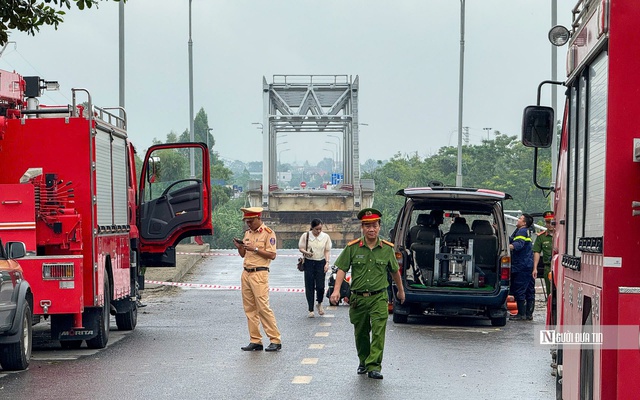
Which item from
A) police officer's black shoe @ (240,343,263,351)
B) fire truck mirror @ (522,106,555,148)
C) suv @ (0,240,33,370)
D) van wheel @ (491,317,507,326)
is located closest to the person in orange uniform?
police officer's black shoe @ (240,343,263,351)

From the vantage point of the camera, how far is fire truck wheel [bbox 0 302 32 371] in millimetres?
12727

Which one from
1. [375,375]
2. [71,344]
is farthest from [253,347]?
[375,375]

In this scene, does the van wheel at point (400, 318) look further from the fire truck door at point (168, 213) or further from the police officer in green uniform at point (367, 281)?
the police officer in green uniform at point (367, 281)

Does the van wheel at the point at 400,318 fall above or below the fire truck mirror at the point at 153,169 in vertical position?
below

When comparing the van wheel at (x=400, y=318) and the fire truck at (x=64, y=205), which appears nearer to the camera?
the fire truck at (x=64, y=205)

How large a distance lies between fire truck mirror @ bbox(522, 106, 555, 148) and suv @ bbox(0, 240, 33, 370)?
5.49m

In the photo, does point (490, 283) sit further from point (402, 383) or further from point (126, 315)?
point (402, 383)

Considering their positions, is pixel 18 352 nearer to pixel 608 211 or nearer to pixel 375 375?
pixel 375 375

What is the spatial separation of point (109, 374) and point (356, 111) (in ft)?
274

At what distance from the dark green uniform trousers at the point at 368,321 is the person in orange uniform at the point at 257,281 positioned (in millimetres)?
2433

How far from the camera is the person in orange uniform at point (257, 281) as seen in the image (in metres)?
14.8

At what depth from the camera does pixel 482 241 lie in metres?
19.2

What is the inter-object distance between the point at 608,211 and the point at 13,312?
8.00 metres

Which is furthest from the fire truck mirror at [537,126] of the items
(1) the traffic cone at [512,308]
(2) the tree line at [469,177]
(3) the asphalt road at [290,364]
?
(2) the tree line at [469,177]
